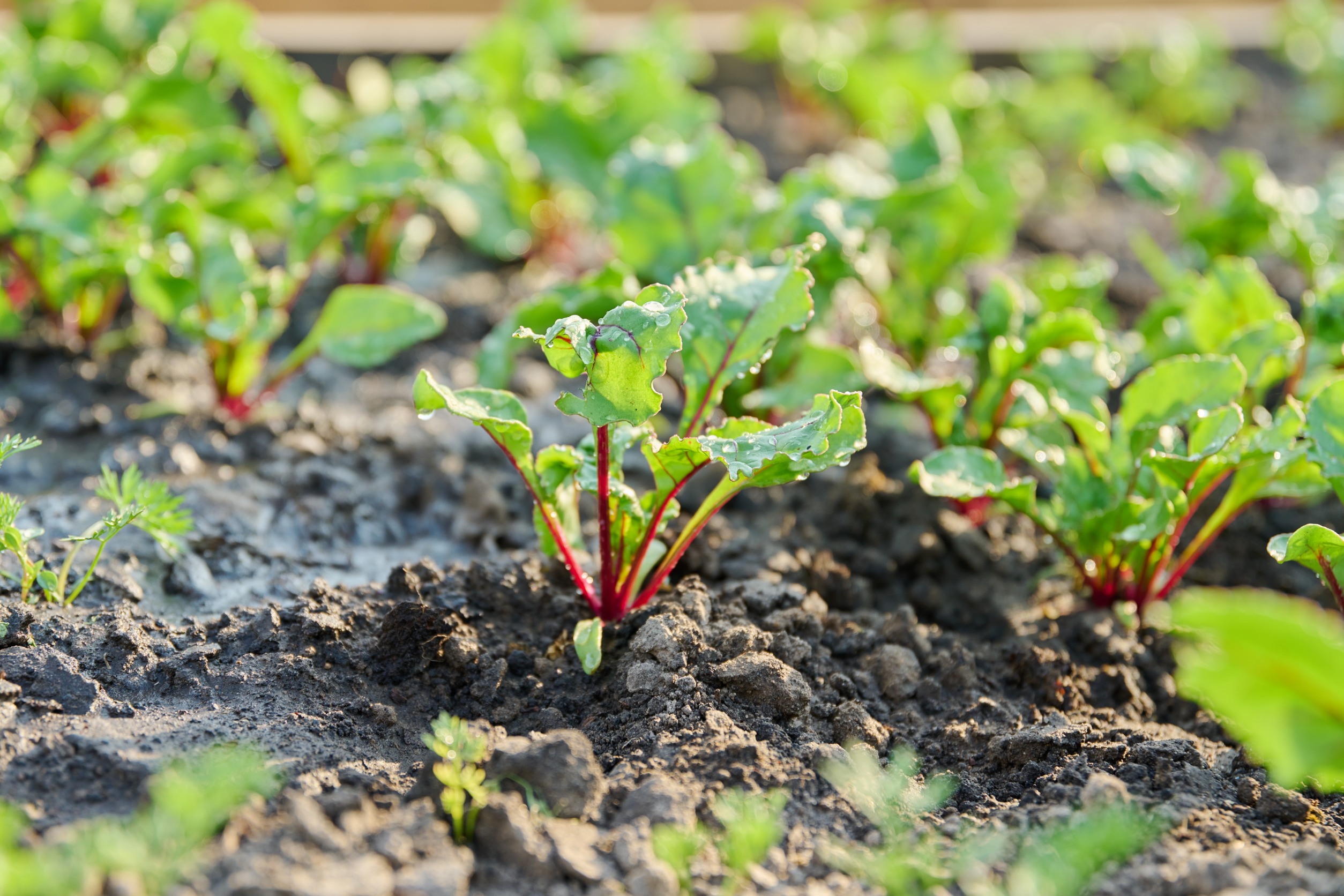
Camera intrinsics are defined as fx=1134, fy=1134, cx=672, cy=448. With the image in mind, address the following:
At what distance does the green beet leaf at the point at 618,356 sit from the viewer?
1532 millimetres

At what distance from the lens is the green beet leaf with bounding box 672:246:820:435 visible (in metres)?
1.86

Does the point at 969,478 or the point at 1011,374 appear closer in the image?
the point at 969,478

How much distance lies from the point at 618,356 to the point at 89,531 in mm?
1026

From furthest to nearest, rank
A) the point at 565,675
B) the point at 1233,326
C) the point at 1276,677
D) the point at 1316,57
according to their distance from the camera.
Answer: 1. the point at 1316,57
2. the point at 1233,326
3. the point at 565,675
4. the point at 1276,677

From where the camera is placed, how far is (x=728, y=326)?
73.6 inches

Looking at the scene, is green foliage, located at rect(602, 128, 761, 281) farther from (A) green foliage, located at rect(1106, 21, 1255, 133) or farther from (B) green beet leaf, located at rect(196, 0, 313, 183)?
(A) green foliage, located at rect(1106, 21, 1255, 133)

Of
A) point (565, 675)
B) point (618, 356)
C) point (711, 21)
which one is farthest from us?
point (711, 21)

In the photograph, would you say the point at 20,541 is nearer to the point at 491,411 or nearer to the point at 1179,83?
the point at 491,411

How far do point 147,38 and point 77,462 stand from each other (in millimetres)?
1629

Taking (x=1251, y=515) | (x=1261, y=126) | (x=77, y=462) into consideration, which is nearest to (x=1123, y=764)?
(x=1251, y=515)

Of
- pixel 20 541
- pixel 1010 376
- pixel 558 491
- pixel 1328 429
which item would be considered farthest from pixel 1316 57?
pixel 20 541

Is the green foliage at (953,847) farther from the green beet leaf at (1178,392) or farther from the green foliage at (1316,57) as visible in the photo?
the green foliage at (1316,57)

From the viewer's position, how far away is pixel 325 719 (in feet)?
5.26

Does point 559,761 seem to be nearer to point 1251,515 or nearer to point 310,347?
point 310,347
